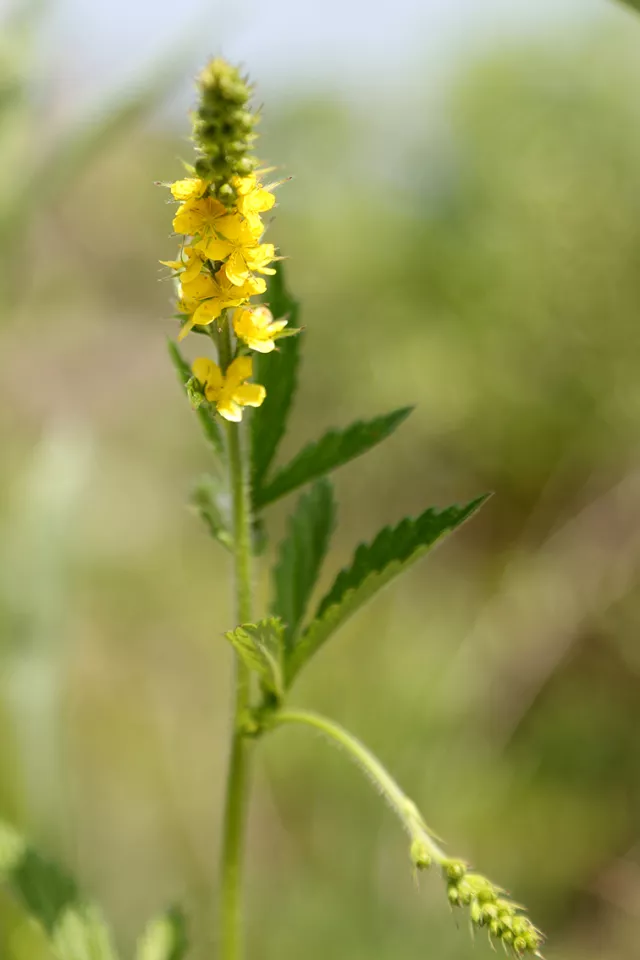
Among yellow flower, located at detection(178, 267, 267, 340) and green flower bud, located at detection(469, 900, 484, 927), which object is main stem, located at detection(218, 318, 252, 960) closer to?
yellow flower, located at detection(178, 267, 267, 340)

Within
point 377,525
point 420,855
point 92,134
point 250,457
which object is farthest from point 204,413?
point 377,525

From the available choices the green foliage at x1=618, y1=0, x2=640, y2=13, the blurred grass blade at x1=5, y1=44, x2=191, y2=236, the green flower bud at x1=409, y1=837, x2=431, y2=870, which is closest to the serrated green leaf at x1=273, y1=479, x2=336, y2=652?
the green flower bud at x1=409, y1=837, x2=431, y2=870

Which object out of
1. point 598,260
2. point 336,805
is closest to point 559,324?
point 598,260

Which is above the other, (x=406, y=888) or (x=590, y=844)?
(x=590, y=844)

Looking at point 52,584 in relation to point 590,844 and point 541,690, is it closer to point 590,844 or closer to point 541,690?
point 590,844

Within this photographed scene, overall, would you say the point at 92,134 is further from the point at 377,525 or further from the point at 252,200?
the point at 377,525

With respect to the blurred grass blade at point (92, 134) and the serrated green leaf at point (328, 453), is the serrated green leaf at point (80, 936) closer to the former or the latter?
the serrated green leaf at point (328, 453)

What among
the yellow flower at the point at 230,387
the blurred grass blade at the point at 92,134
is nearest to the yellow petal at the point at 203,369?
the yellow flower at the point at 230,387
